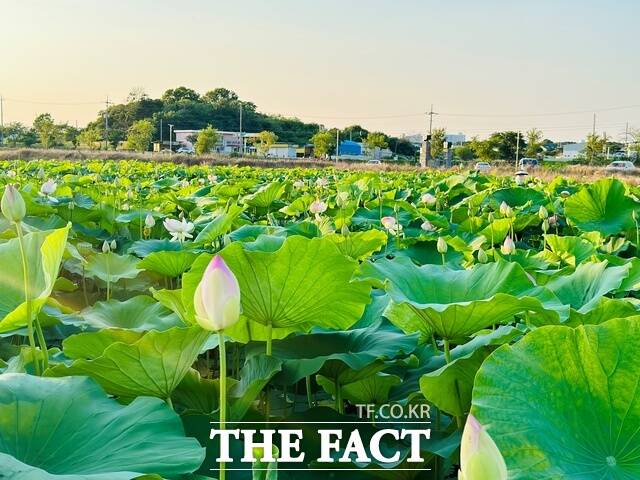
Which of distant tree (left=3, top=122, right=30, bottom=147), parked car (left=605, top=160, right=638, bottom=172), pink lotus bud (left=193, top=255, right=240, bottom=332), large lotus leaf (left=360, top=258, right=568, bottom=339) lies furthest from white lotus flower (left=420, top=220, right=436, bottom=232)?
distant tree (left=3, top=122, right=30, bottom=147)

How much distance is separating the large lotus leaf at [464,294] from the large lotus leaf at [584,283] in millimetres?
190

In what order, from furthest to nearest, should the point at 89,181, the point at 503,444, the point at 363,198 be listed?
the point at 89,181, the point at 363,198, the point at 503,444

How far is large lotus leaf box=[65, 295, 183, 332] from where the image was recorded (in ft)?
3.84

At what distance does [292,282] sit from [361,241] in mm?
853

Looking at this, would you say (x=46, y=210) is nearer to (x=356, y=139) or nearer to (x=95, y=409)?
(x=95, y=409)

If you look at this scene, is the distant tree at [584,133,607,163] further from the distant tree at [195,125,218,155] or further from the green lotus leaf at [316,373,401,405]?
the green lotus leaf at [316,373,401,405]

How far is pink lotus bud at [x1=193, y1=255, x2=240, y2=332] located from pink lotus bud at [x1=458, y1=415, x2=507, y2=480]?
27cm

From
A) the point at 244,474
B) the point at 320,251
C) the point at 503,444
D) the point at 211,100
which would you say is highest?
the point at 211,100

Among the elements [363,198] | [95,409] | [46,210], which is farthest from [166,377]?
[363,198]

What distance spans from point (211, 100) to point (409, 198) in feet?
218

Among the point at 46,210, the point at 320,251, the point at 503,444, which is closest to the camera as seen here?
the point at 503,444

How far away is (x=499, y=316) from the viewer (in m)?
0.83

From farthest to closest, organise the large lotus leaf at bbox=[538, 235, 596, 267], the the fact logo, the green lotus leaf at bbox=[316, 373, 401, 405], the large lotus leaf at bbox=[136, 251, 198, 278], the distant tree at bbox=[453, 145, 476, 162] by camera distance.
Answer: the distant tree at bbox=[453, 145, 476, 162], the large lotus leaf at bbox=[538, 235, 596, 267], the large lotus leaf at bbox=[136, 251, 198, 278], the green lotus leaf at bbox=[316, 373, 401, 405], the the fact logo

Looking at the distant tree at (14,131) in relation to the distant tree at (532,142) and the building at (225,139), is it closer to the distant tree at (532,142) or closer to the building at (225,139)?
the building at (225,139)
